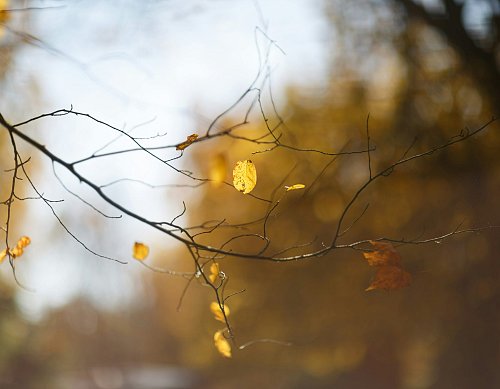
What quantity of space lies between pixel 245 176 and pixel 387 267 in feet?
1.78

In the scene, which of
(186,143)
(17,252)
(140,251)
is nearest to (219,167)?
(186,143)

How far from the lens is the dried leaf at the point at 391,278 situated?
6.92ft

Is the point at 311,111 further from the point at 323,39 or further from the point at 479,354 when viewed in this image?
the point at 479,354

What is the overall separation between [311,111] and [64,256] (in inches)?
495

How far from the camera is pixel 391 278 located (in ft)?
6.97

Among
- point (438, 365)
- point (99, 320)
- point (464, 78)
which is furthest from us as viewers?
point (99, 320)

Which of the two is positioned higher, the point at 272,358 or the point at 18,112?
the point at 272,358

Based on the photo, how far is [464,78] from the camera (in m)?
6.64

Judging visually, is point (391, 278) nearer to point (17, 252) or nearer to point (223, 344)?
point (223, 344)

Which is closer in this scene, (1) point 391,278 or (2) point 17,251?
(1) point 391,278

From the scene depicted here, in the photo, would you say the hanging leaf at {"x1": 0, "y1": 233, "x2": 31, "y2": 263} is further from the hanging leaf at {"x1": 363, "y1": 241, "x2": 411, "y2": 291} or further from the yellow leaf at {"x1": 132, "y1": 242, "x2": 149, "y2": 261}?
the hanging leaf at {"x1": 363, "y1": 241, "x2": 411, "y2": 291}

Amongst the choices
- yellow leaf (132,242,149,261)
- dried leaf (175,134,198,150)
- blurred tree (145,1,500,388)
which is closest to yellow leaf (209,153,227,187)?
dried leaf (175,134,198,150)

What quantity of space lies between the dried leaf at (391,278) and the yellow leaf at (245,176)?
51 cm

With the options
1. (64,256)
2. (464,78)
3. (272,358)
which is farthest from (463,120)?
(64,256)
